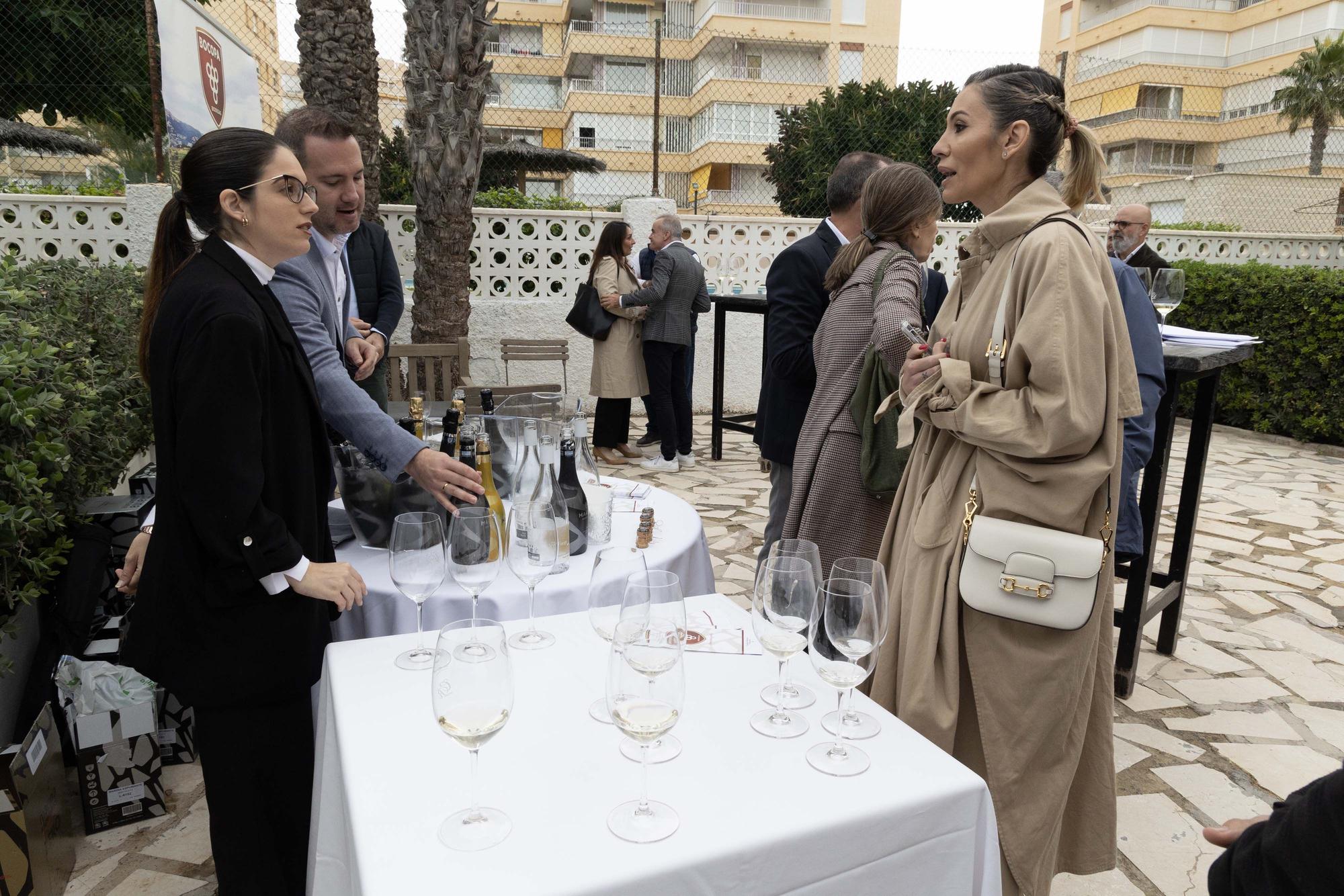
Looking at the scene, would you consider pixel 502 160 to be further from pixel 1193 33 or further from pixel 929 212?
pixel 1193 33

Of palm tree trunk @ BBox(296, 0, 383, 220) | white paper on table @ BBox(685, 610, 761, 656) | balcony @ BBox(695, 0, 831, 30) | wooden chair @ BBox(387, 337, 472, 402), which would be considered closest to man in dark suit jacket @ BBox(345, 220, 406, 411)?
wooden chair @ BBox(387, 337, 472, 402)

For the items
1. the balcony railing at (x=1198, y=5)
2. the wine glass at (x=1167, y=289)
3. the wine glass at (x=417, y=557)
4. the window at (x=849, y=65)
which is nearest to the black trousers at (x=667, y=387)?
the wine glass at (x=1167, y=289)

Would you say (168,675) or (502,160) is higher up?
(502,160)

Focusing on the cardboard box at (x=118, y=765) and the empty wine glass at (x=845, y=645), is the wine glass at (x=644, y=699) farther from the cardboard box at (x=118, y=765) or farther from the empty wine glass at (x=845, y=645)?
the cardboard box at (x=118, y=765)

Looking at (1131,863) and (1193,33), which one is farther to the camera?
(1193,33)

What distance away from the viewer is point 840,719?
1336 millimetres

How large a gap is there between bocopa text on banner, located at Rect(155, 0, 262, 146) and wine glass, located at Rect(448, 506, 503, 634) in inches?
96.6

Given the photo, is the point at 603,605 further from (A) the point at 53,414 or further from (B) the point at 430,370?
(B) the point at 430,370

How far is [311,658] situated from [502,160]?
676 inches

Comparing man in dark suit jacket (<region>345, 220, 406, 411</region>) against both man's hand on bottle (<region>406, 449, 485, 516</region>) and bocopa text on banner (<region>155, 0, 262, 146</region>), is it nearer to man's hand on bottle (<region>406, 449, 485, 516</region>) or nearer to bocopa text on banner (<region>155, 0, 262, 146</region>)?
bocopa text on banner (<region>155, 0, 262, 146</region>)

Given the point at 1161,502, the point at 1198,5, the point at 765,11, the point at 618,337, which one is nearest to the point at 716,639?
the point at 1161,502

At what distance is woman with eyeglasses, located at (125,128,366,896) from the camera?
5.24 feet

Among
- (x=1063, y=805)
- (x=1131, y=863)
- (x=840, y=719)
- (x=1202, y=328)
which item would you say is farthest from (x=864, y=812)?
(x=1202, y=328)

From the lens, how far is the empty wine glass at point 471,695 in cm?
108
